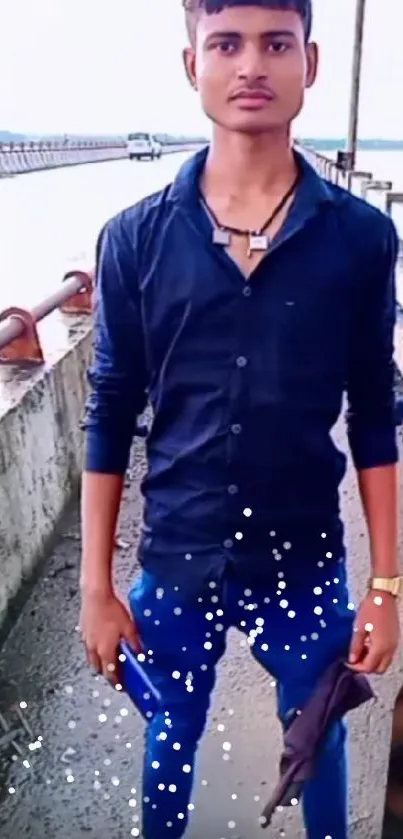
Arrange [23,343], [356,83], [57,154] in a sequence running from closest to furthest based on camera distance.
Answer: [23,343], [356,83], [57,154]

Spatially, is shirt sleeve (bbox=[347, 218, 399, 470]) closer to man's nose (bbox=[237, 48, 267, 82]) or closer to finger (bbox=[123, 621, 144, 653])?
man's nose (bbox=[237, 48, 267, 82])

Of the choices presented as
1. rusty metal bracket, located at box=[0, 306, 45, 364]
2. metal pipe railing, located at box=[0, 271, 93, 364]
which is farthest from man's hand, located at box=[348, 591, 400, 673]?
rusty metal bracket, located at box=[0, 306, 45, 364]

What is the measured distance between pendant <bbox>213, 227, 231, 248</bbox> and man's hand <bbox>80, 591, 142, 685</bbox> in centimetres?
54

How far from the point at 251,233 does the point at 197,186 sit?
0.11 m

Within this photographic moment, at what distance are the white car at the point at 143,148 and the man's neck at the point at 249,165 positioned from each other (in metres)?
39.9

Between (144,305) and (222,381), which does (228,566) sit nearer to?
(222,381)

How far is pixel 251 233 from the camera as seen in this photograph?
150 cm

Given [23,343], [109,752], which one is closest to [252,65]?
[109,752]

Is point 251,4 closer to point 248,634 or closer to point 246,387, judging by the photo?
point 246,387

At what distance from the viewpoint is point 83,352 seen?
183 inches

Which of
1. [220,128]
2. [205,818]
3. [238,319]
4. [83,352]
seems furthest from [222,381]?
[83,352]

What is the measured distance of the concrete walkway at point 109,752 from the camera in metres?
2.29

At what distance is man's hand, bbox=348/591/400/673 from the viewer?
5.20 feet

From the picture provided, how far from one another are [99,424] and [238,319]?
260 mm
